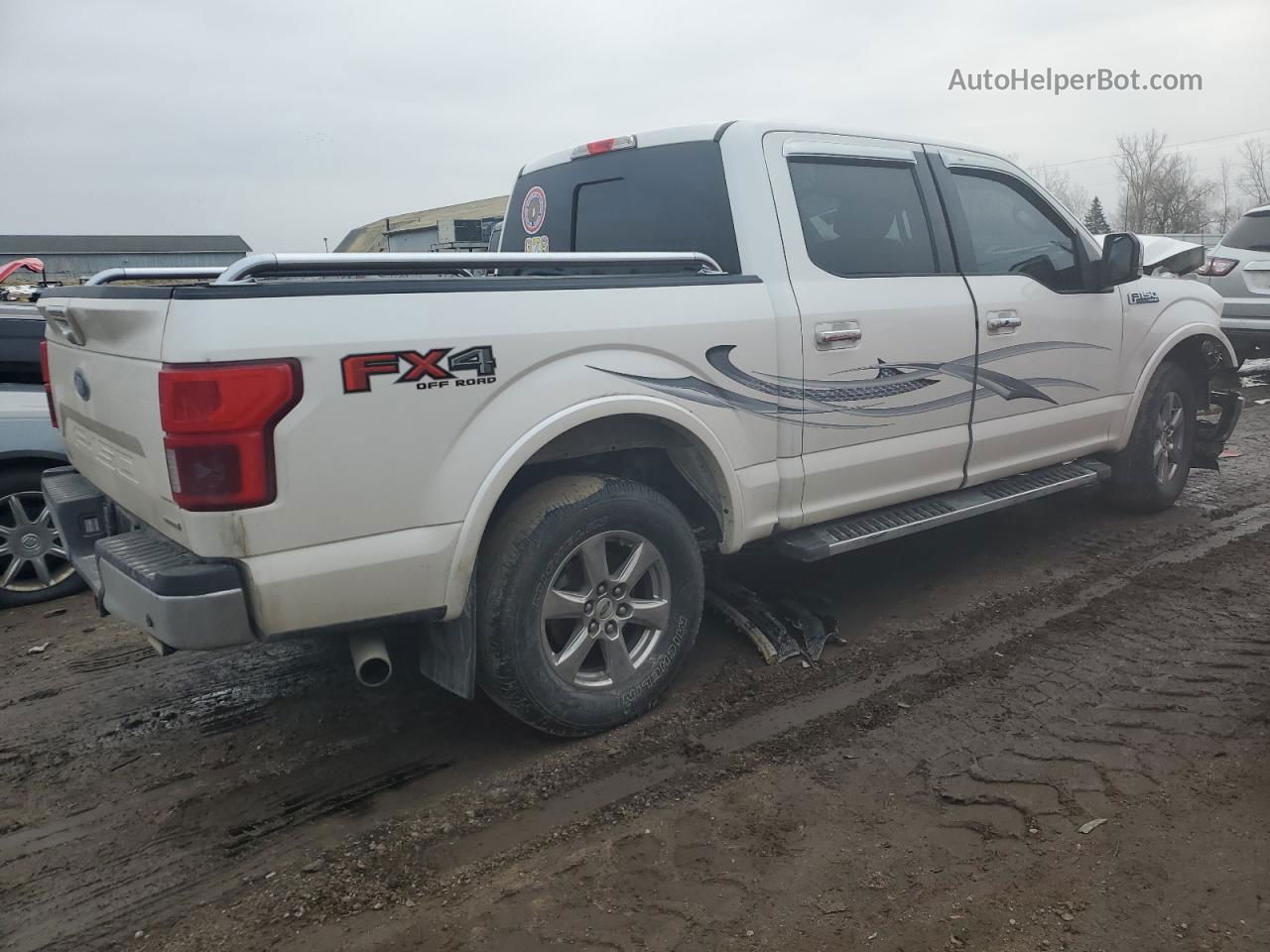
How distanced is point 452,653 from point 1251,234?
10720 millimetres

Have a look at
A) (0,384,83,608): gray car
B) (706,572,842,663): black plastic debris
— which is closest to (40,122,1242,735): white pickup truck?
(706,572,842,663): black plastic debris

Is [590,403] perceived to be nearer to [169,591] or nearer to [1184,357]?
[169,591]

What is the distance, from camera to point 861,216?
4.10m

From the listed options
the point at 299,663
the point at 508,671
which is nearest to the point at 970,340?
the point at 508,671

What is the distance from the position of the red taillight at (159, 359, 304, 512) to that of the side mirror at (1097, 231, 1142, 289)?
13.6ft

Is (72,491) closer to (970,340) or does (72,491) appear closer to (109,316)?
(109,316)

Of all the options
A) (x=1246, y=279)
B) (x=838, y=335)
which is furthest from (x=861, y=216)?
(x=1246, y=279)

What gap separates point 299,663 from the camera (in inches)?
161

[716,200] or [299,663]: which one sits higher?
[716,200]

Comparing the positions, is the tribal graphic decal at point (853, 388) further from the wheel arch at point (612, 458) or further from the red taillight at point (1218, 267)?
the red taillight at point (1218, 267)

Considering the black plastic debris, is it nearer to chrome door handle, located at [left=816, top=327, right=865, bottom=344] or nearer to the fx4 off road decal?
chrome door handle, located at [left=816, top=327, right=865, bottom=344]

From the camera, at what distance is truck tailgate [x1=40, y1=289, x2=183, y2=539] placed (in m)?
2.61

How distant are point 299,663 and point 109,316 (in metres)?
1.80

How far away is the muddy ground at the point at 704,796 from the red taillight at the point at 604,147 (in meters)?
2.16
